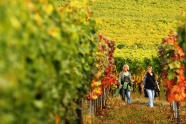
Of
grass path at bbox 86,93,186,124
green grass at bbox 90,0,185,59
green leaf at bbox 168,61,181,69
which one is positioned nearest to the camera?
green leaf at bbox 168,61,181,69

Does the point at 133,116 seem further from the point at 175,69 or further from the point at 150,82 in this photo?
the point at 175,69

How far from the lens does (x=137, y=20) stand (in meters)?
72.2

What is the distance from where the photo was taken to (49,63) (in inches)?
243

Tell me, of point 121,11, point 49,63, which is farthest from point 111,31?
point 49,63

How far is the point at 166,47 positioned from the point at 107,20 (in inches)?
2288

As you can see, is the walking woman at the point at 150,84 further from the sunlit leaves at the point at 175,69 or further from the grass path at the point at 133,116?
the sunlit leaves at the point at 175,69

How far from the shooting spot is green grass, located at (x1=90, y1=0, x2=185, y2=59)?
2515 inches

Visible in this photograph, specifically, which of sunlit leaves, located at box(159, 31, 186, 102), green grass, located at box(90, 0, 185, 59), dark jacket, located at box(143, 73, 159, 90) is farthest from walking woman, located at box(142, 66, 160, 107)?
green grass, located at box(90, 0, 185, 59)

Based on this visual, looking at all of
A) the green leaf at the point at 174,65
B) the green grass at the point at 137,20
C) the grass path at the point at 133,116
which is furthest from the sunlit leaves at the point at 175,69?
the green grass at the point at 137,20

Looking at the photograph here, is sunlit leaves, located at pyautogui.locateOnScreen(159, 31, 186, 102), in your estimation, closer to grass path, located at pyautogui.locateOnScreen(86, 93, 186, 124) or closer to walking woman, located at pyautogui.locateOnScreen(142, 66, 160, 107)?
grass path, located at pyautogui.locateOnScreen(86, 93, 186, 124)

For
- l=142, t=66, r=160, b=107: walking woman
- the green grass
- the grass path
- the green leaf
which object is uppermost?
the green grass

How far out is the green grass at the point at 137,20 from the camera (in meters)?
63.9

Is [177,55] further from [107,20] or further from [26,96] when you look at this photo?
[107,20]

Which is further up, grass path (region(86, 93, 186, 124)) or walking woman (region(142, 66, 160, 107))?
walking woman (region(142, 66, 160, 107))
